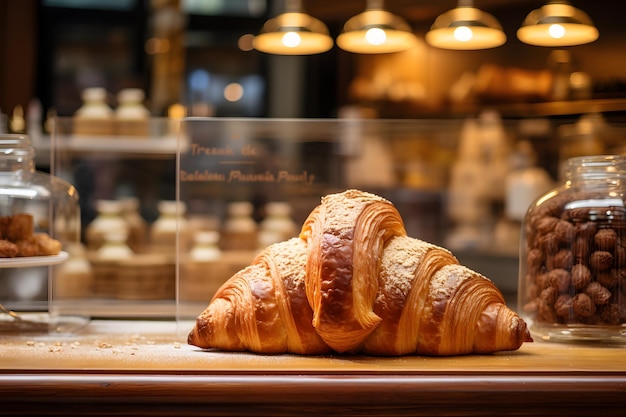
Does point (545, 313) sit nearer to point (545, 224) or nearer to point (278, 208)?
point (545, 224)

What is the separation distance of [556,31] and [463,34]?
280 millimetres

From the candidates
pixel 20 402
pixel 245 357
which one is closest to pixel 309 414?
pixel 245 357

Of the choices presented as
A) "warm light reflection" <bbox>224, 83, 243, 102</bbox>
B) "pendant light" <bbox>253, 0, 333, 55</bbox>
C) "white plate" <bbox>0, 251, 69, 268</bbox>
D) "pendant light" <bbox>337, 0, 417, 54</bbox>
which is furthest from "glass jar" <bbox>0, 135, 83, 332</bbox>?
"warm light reflection" <bbox>224, 83, 243, 102</bbox>

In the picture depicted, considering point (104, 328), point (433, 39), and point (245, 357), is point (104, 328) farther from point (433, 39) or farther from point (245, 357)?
point (433, 39)

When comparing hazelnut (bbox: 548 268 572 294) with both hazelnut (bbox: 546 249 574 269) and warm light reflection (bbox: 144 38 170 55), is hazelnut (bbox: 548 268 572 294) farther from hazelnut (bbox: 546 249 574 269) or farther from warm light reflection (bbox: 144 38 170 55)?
warm light reflection (bbox: 144 38 170 55)

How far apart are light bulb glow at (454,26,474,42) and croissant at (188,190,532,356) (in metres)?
1.33

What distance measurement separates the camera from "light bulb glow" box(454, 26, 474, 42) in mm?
2329

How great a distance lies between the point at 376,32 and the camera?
2.54 m

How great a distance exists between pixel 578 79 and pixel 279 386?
373cm

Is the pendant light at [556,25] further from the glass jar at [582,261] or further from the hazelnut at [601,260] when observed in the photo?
the hazelnut at [601,260]

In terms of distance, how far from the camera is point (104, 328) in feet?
4.73

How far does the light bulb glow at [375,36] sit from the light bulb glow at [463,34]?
27cm

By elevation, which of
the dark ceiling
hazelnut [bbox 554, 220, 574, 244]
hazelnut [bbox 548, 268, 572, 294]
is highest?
the dark ceiling

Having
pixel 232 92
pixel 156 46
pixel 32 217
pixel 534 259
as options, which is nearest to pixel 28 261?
pixel 32 217
